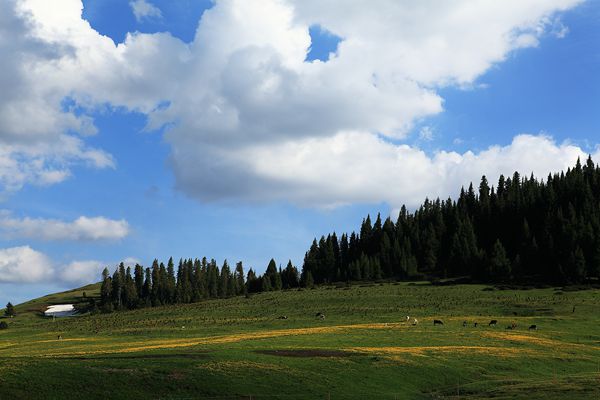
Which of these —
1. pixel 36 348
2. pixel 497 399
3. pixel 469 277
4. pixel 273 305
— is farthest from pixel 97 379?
pixel 469 277

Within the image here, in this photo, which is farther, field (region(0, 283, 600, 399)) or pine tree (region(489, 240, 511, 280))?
pine tree (region(489, 240, 511, 280))

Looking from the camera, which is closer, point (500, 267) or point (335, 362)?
point (335, 362)

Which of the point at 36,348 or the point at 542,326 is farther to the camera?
the point at 542,326

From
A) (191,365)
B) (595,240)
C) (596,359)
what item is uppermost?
(595,240)

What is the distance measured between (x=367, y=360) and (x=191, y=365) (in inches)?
739

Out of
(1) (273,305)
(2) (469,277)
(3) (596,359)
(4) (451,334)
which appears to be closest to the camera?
(3) (596,359)

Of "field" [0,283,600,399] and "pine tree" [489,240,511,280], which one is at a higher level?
"pine tree" [489,240,511,280]

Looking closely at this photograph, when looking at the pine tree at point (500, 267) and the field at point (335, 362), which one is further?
the pine tree at point (500, 267)

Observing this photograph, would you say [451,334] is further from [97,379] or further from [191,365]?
[97,379]

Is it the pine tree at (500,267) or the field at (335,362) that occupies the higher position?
the pine tree at (500,267)

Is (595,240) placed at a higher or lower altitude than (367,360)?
higher

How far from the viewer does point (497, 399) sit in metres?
46.7

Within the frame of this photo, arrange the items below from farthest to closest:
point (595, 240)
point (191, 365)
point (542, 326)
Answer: point (595, 240), point (542, 326), point (191, 365)

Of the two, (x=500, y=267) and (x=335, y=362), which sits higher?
(x=500, y=267)
